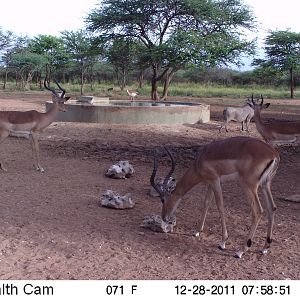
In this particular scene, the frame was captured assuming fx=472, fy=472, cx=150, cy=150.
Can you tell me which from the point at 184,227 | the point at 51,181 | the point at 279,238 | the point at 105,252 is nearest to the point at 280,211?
the point at 279,238

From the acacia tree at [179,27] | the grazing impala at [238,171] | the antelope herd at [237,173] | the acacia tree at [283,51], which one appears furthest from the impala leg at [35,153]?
the acacia tree at [283,51]

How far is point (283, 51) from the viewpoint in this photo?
1414 inches

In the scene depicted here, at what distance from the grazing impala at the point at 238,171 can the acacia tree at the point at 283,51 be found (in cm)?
3170

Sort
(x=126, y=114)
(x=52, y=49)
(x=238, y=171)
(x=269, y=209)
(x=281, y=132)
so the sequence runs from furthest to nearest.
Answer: (x=52, y=49), (x=126, y=114), (x=281, y=132), (x=269, y=209), (x=238, y=171)

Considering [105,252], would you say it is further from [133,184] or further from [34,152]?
[34,152]

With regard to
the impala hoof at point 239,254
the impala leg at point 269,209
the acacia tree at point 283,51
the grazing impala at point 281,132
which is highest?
the acacia tree at point 283,51

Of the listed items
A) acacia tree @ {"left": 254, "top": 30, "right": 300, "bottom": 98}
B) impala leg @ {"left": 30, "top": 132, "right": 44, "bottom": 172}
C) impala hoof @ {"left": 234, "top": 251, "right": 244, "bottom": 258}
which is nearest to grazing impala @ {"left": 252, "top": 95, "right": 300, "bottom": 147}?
impala leg @ {"left": 30, "top": 132, "right": 44, "bottom": 172}

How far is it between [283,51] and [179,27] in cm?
1357

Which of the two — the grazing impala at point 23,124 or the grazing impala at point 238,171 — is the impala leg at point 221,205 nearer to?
the grazing impala at point 238,171

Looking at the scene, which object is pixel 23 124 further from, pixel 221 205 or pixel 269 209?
pixel 269 209

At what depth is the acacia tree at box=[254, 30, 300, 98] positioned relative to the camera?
1373 inches

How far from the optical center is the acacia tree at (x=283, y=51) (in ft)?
114

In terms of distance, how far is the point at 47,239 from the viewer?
4.90m

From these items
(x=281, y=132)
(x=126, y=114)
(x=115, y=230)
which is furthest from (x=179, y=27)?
(x=115, y=230)
